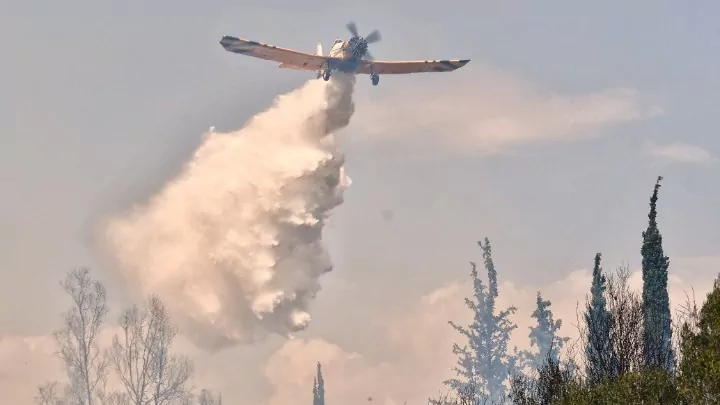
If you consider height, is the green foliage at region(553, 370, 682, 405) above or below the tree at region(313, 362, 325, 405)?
below

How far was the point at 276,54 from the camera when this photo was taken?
6981cm

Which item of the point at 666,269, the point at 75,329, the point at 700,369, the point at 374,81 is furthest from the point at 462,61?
the point at 700,369

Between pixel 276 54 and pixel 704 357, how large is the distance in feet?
166

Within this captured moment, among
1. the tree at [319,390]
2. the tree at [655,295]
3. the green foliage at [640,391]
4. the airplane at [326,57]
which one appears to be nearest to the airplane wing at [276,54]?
the airplane at [326,57]

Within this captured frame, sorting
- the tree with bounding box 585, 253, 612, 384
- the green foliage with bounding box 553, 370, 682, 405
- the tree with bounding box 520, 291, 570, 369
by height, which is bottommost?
the green foliage with bounding box 553, 370, 682, 405

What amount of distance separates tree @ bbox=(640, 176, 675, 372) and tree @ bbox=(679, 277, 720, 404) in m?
13.9

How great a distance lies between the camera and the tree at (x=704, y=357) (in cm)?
2453

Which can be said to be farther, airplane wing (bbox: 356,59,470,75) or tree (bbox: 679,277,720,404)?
airplane wing (bbox: 356,59,470,75)

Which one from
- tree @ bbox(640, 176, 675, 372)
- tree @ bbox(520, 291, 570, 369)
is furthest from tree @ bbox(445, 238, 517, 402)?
tree @ bbox(640, 176, 675, 372)

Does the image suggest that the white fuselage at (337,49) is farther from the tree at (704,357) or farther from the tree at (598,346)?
the tree at (704,357)

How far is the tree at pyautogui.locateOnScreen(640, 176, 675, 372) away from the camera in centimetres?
4000

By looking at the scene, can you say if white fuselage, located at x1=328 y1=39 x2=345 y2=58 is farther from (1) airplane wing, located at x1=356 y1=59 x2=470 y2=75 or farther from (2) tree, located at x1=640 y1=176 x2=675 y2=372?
(2) tree, located at x1=640 y1=176 x2=675 y2=372

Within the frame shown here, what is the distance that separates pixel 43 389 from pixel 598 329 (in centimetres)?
5751

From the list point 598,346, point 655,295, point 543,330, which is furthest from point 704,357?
point 543,330
